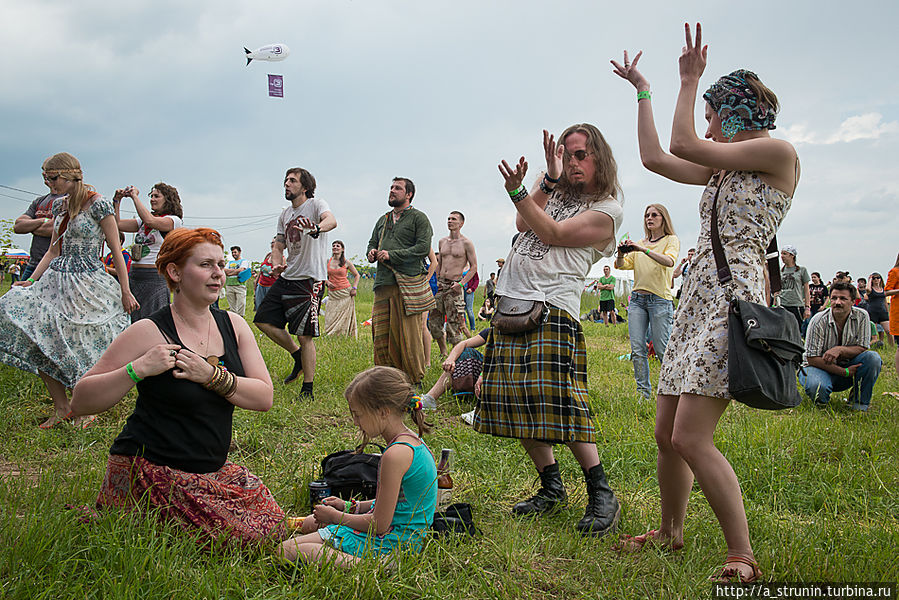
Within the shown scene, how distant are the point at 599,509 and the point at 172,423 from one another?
6.42ft

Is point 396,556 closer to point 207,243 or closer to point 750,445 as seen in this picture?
point 207,243

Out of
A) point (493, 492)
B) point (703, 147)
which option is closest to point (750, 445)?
point (493, 492)

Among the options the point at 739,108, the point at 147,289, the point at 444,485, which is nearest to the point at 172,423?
the point at 444,485

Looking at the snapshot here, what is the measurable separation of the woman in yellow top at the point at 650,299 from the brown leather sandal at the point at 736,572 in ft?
11.9

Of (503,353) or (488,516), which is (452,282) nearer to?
(503,353)

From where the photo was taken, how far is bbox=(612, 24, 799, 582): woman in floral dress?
231cm

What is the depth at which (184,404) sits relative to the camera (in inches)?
94.0

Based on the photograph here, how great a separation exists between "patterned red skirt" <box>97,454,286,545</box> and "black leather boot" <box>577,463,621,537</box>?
141 cm

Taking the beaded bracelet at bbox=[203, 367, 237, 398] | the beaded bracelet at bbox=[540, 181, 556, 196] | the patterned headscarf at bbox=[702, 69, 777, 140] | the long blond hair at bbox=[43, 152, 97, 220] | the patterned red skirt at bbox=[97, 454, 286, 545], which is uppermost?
the long blond hair at bbox=[43, 152, 97, 220]

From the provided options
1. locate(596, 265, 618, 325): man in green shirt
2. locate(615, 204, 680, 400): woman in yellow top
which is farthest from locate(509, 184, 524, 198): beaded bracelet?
locate(596, 265, 618, 325): man in green shirt

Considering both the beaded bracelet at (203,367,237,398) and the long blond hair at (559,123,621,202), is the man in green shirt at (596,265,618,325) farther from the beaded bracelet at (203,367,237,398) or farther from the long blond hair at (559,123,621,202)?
the beaded bracelet at (203,367,237,398)

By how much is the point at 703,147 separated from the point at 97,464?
3.38 metres

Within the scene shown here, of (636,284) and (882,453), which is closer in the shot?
(882,453)

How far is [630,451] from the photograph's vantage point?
4156mm
